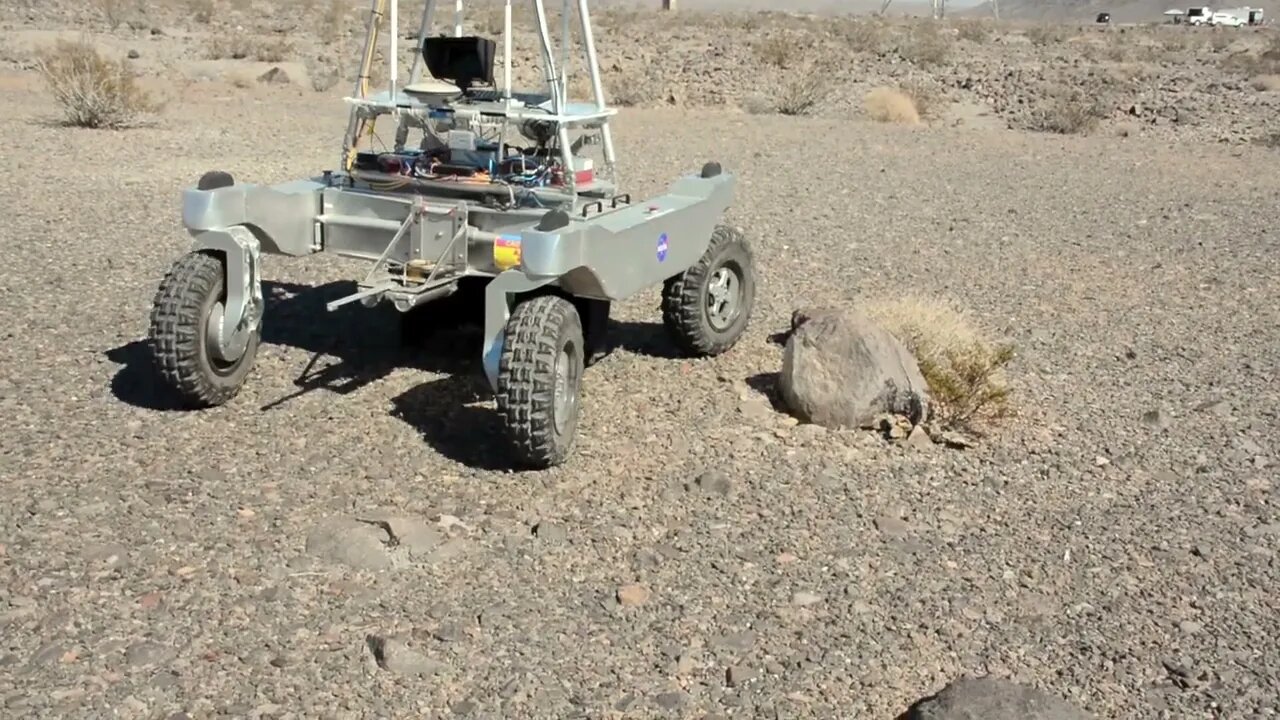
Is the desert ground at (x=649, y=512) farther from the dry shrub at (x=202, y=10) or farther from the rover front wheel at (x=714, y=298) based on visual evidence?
the dry shrub at (x=202, y=10)

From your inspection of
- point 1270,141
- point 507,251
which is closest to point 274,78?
point 1270,141

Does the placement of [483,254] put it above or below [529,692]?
above

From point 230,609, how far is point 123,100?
14.2 metres

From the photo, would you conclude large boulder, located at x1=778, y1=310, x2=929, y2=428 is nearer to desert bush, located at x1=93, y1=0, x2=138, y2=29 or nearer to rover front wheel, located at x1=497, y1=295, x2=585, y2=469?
rover front wheel, located at x1=497, y1=295, x2=585, y2=469

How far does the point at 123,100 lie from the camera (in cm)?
1716

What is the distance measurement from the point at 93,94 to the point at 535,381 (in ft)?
43.1

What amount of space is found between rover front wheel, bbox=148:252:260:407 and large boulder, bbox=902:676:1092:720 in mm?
3566

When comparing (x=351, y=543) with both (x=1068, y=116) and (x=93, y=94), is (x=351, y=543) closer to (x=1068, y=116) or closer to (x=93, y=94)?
(x=93, y=94)

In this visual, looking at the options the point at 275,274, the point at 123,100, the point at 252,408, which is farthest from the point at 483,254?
the point at 123,100

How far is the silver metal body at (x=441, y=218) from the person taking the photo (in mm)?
6133

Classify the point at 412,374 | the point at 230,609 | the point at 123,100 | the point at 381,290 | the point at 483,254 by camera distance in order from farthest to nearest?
the point at 123,100, the point at 412,374, the point at 483,254, the point at 381,290, the point at 230,609

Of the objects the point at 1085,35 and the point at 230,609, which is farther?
the point at 1085,35

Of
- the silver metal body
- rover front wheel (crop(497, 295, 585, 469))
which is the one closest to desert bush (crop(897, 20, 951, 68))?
the silver metal body

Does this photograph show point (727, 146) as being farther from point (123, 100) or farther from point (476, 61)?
point (476, 61)
